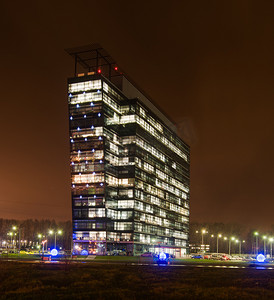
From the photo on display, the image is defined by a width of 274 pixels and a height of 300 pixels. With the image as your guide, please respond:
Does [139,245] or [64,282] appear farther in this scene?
[139,245]

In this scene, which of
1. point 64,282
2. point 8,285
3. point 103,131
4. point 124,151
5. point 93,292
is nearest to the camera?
point 93,292

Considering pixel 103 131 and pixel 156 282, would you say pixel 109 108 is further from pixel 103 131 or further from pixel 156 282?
pixel 156 282

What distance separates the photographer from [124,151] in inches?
6309

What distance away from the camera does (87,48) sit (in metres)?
156

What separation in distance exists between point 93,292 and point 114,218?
423ft

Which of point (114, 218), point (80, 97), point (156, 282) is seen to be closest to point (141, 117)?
point (80, 97)

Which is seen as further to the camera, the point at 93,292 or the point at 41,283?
the point at 41,283

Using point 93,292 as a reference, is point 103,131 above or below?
above

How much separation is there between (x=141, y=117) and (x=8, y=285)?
5491 inches

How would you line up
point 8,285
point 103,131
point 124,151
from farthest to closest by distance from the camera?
1. point 124,151
2. point 103,131
3. point 8,285

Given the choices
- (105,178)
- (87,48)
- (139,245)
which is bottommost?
(139,245)

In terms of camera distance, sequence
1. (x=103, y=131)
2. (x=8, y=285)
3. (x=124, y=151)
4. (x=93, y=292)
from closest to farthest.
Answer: (x=93, y=292)
(x=8, y=285)
(x=103, y=131)
(x=124, y=151)

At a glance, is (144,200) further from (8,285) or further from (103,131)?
(8,285)

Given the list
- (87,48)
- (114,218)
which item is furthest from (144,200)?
(87,48)
